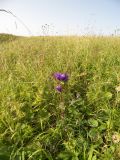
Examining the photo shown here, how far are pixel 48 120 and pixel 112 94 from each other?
72 centimetres

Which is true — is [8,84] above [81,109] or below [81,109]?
above

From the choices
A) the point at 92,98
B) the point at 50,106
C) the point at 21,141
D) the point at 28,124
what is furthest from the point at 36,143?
the point at 92,98

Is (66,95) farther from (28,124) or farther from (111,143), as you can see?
(111,143)

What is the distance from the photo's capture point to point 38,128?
9.11 ft

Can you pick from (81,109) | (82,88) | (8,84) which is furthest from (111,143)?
(8,84)

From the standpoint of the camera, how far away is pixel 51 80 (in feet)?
10.7

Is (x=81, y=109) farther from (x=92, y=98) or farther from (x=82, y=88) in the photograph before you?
(x=82, y=88)

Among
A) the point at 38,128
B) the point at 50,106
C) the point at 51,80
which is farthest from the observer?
the point at 51,80

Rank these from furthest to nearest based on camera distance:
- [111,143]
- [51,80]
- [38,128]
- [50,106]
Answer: [51,80] < [50,106] < [38,128] < [111,143]

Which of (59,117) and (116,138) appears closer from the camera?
(116,138)

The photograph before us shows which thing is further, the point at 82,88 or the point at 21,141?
the point at 82,88

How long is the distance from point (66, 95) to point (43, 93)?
0.23 metres

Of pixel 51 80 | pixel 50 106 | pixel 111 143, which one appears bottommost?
pixel 111 143

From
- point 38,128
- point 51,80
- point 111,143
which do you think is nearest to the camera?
point 111,143
